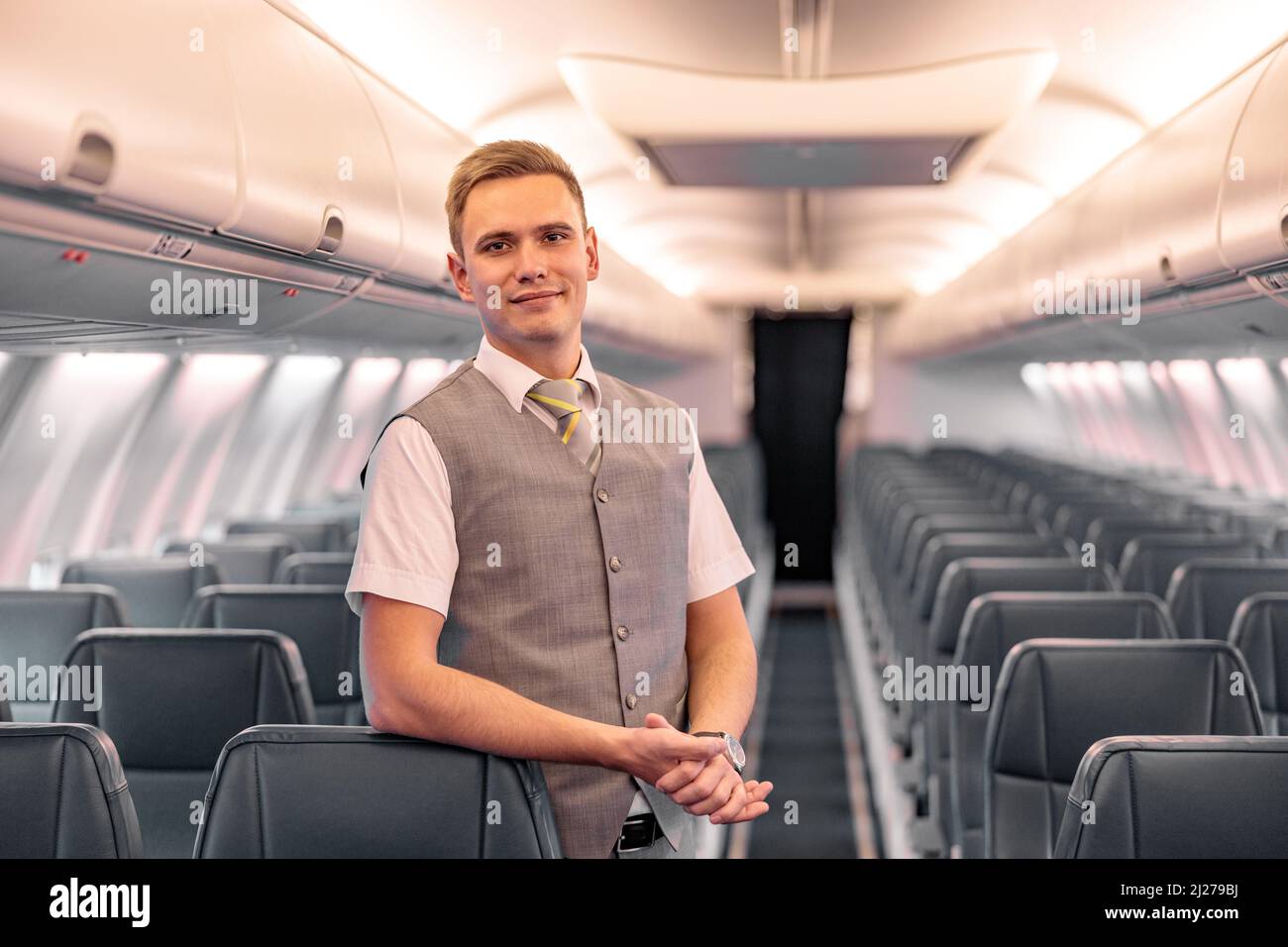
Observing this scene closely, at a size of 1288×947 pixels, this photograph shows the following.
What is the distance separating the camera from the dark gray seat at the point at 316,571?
5090 millimetres

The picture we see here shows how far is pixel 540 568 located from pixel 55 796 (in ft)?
2.70

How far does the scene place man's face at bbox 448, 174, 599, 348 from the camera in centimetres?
207

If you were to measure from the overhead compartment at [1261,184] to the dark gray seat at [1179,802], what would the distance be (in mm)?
1856

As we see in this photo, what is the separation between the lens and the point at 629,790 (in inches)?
85.4

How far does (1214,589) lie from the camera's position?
4.67 m

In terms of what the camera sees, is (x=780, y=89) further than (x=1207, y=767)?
Yes

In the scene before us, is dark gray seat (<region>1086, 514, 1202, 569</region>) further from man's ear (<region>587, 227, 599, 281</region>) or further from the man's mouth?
the man's mouth

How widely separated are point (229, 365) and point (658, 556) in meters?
7.25

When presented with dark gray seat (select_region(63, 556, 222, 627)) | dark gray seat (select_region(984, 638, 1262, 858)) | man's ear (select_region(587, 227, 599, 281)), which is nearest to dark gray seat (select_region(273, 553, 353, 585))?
dark gray seat (select_region(63, 556, 222, 627))

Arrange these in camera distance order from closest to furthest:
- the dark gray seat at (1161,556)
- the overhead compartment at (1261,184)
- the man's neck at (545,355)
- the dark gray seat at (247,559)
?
the man's neck at (545,355) < the overhead compartment at (1261,184) < the dark gray seat at (1161,556) < the dark gray seat at (247,559)

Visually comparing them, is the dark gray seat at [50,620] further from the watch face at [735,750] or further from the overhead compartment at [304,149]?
the watch face at [735,750]

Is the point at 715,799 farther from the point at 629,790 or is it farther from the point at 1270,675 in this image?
the point at 1270,675

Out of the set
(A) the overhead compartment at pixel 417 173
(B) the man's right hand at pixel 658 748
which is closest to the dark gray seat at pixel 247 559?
(A) the overhead compartment at pixel 417 173
